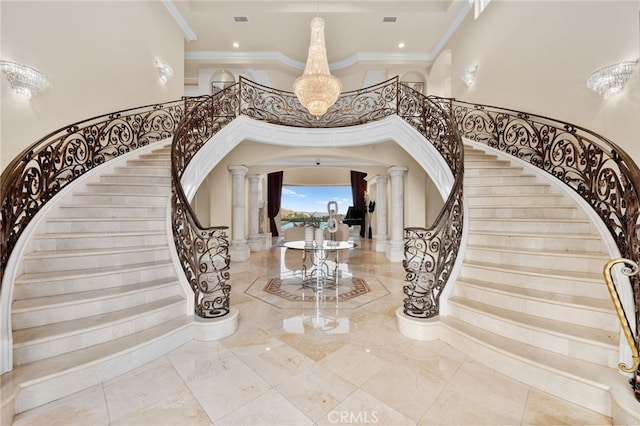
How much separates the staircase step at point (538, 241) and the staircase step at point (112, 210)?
13.7 feet

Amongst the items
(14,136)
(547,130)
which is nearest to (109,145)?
(14,136)

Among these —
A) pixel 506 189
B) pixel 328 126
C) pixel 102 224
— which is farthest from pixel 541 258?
pixel 102 224

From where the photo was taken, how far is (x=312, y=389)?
6.22 feet

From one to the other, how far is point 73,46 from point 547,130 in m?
7.56

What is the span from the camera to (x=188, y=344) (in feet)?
8.14

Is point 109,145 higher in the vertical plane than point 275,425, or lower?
higher

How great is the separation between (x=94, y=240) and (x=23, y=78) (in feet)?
7.61

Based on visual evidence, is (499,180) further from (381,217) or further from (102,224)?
(102,224)

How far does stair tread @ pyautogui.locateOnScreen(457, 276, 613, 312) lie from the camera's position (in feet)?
6.82

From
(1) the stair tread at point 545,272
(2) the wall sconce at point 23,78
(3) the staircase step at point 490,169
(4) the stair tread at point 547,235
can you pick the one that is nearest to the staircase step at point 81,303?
(2) the wall sconce at point 23,78

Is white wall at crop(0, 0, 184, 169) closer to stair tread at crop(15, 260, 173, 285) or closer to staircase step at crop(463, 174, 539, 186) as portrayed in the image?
stair tread at crop(15, 260, 173, 285)

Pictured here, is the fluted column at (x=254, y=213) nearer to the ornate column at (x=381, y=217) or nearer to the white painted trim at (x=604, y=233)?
the ornate column at (x=381, y=217)

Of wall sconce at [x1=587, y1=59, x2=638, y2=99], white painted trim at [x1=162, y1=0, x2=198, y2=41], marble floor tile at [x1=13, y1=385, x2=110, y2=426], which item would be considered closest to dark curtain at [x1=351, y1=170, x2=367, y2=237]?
white painted trim at [x1=162, y1=0, x2=198, y2=41]

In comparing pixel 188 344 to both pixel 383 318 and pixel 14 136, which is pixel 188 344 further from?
pixel 14 136
